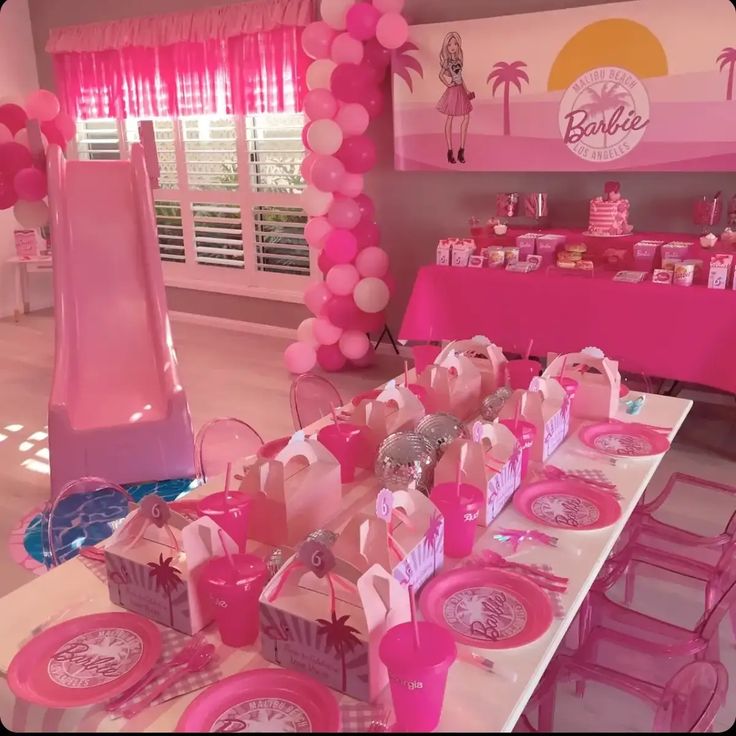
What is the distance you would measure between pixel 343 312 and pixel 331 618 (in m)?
3.63

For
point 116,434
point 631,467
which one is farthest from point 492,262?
point 631,467

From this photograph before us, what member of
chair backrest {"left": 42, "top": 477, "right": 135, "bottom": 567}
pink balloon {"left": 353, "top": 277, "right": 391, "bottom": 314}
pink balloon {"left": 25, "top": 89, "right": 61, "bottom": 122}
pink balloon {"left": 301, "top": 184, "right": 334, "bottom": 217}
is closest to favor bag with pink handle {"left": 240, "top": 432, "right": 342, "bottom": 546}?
chair backrest {"left": 42, "top": 477, "right": 135, "bottom": 567}

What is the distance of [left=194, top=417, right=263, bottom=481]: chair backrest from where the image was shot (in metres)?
2.13

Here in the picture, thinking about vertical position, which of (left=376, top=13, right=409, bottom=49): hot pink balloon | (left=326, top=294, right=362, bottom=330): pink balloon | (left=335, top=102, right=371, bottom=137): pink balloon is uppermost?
(left=376, top=13, right=409, bottom=49): hot pink balloon

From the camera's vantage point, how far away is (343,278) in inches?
181

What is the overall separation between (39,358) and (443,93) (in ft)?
11.3

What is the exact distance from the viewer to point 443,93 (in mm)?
4473

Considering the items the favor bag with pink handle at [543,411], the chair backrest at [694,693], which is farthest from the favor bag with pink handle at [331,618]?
the favor bag with pink handle at [543,411]

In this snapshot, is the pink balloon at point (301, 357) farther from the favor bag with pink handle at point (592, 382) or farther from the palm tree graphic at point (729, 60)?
the favor bag with pink handle at point (592, 382)

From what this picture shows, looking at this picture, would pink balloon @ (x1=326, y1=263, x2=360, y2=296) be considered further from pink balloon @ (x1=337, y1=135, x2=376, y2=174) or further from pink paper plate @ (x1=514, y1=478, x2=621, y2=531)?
pink paper plate @ (x1=514, y1=478, x2=621, y2=531)

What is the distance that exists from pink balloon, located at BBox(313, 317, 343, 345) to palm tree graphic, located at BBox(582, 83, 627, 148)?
189cm

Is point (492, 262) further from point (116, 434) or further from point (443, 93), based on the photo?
point (116, 434)

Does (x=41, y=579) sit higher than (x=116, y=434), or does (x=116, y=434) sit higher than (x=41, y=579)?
(x=41, y=579)

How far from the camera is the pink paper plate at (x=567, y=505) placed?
1552mm
